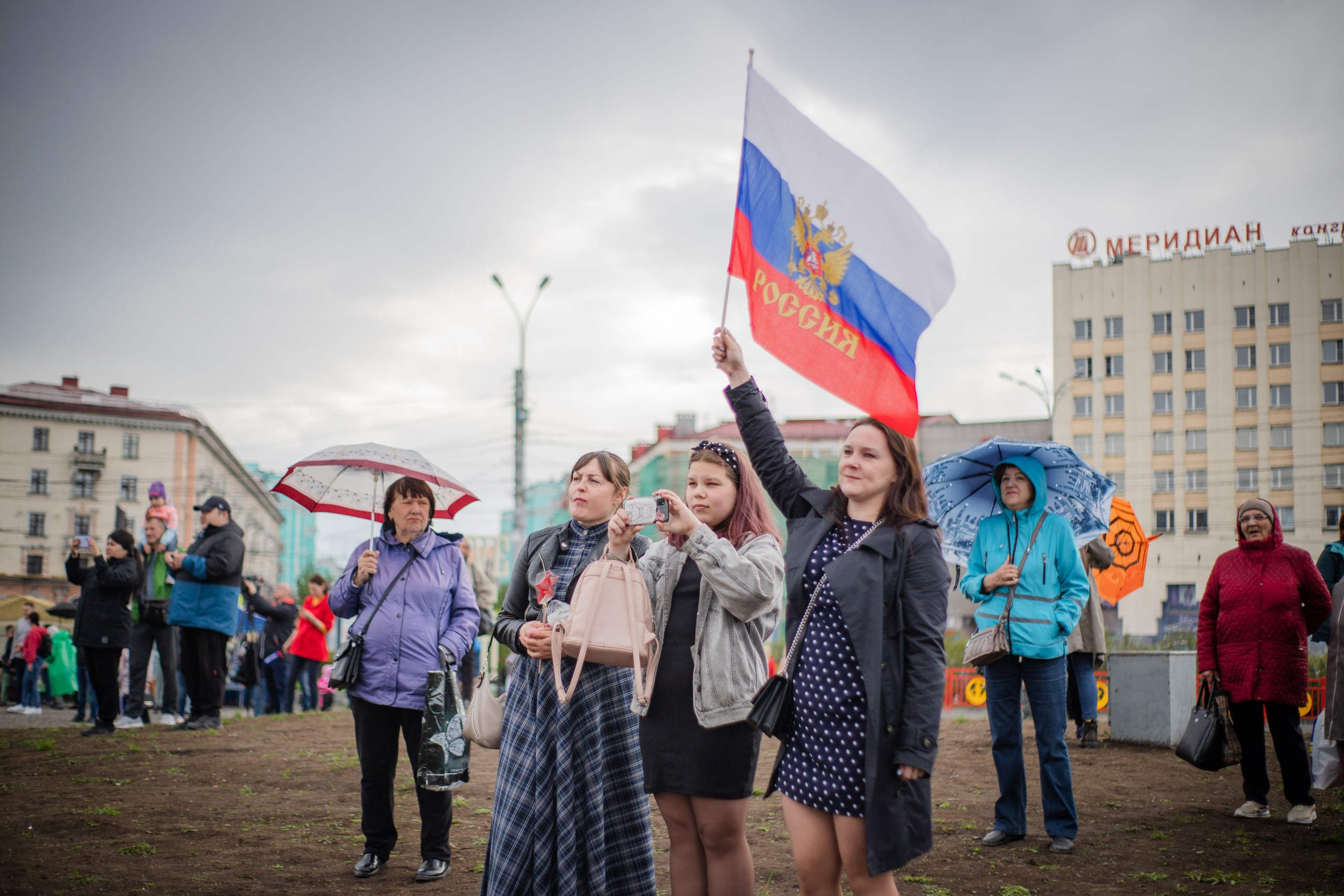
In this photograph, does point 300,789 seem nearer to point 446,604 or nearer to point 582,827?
point 446,604

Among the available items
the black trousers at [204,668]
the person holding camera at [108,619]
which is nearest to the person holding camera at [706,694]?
the black trousers at [204,668]

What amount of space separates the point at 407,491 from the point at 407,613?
0.67 m

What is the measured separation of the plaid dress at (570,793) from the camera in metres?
4.19

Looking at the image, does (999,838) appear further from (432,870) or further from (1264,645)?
(432,870)

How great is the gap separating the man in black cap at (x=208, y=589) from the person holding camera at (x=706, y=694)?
6692 millimetres

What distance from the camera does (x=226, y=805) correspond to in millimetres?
6992

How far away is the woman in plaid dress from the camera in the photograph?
165 inches

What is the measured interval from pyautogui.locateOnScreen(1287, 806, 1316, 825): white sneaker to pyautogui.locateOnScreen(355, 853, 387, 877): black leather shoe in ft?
17.9

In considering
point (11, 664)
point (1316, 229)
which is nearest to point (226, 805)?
point (11, 664)

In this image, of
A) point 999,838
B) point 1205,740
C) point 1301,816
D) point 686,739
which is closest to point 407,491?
point 686,739

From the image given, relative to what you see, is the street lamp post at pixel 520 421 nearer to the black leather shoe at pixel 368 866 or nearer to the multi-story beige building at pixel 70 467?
the black leather shoe at pixel 368 866

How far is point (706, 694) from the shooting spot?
379 centimetres

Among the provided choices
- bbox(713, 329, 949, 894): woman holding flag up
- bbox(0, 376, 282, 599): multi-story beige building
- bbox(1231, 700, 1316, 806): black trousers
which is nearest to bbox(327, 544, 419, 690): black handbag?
bbox(713, 329, 949, 894): woman holding flag up

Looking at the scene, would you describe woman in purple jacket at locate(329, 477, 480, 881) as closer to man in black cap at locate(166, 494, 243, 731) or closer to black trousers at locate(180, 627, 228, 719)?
man in black cap at locate(166, 494, 243, 731)
